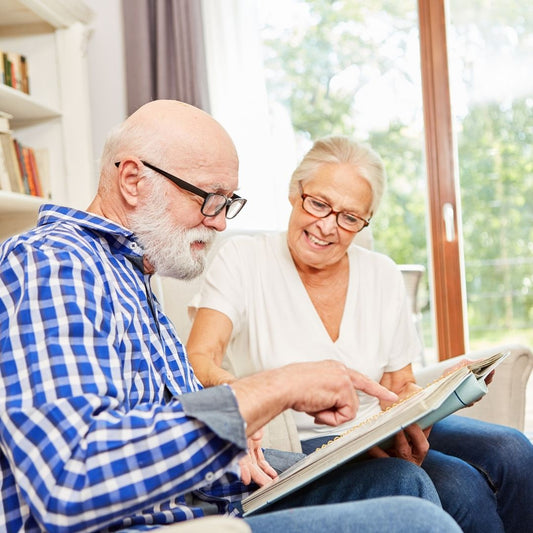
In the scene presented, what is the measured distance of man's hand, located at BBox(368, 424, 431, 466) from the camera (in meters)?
1.22

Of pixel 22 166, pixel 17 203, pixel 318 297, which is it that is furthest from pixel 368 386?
pixel 22 166

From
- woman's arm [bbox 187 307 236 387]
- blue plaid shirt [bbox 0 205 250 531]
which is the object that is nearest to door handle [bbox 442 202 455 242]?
woman's arm [bbox 187 307 236 387]

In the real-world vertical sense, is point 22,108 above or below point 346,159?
above

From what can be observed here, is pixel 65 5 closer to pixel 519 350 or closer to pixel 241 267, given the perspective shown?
pixel 241 267

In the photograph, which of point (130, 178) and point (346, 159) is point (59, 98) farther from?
point (130, 178)

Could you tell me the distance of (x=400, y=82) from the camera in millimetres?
3734

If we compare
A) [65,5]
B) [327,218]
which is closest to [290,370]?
[327,218]

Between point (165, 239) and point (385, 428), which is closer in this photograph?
point (385, 428)

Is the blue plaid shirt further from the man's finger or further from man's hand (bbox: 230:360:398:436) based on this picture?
the man's finger

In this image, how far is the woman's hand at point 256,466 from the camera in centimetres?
120

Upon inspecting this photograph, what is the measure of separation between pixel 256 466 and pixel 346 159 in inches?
32.5

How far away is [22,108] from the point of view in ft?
9.75

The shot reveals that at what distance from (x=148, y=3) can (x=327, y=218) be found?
220 cm

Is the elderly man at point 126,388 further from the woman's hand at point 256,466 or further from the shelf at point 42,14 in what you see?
Answer: the shelf at point 42,14
